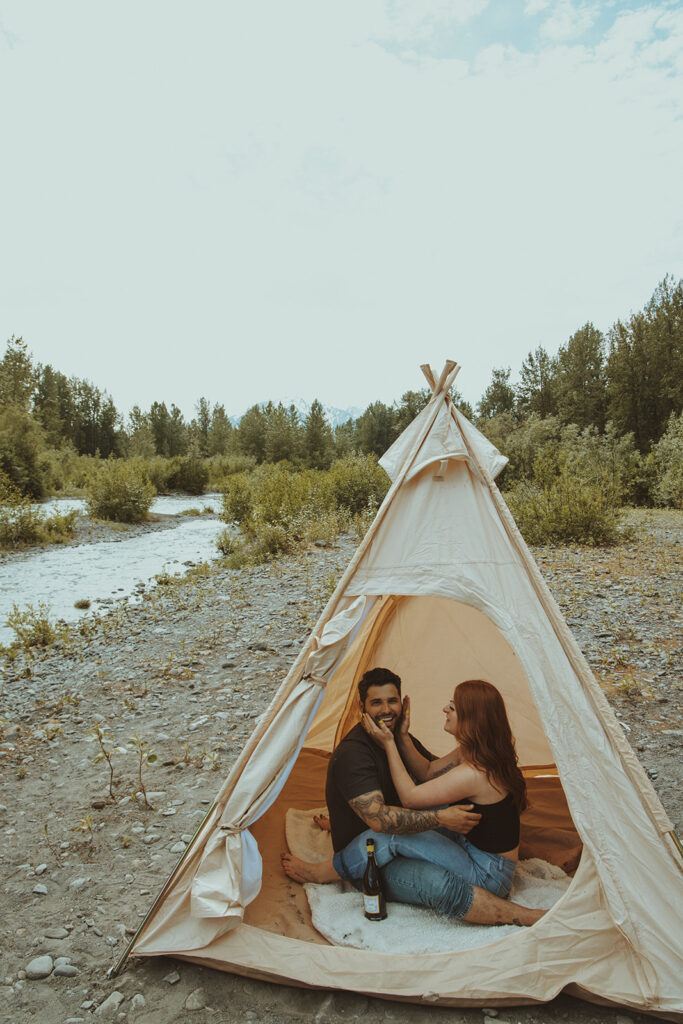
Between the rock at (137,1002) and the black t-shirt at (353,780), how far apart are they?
107 cm

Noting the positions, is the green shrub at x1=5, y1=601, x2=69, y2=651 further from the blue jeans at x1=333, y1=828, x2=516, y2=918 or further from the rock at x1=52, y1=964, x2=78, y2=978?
the blue jeans at x1=333, y1=828, x2=516, y2=918

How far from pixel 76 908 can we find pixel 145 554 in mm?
12368

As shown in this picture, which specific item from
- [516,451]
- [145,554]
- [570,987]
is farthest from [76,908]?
[516,451]

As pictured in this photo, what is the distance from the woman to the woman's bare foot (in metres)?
0.07

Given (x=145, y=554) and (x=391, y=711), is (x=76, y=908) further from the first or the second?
(x=145, y=554)

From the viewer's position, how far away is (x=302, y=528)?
1393 cm

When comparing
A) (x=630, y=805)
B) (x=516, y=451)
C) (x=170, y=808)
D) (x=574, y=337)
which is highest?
(x=574, y=337)

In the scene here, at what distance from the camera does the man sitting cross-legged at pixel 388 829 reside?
2955 mm

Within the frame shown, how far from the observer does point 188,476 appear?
31.9 m

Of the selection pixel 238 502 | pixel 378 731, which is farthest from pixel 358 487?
pixel 378 731

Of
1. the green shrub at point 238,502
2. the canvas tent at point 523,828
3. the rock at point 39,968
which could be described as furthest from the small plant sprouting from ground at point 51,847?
the green shrub at point 238,502

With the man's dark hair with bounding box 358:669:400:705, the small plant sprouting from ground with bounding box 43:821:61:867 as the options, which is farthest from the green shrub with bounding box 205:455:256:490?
the man's dark hair with bounding box 358:669:400:705

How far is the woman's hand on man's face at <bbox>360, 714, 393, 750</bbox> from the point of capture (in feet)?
10.5

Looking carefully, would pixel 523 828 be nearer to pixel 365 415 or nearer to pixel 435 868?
pixel 435 868
